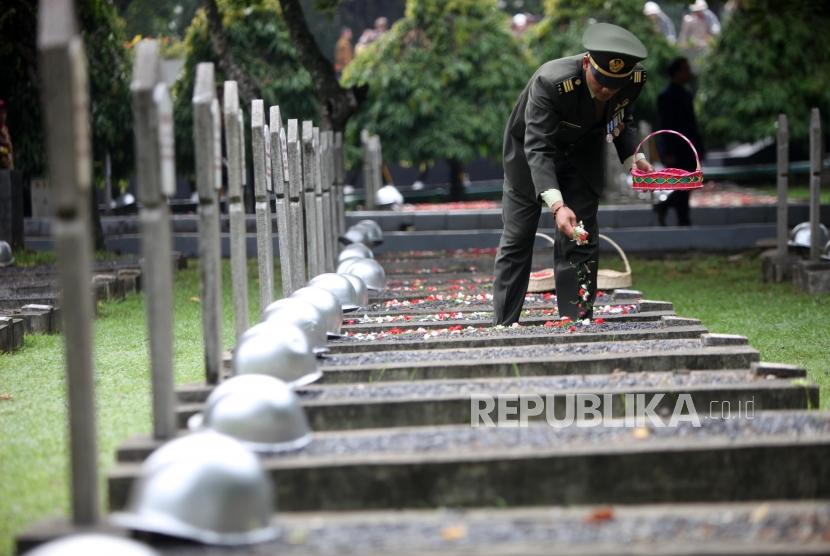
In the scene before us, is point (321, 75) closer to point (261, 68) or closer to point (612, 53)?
point (261, 68)

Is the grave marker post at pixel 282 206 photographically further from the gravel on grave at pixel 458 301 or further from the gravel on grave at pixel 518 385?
the gravel on grave at pixel 518 385

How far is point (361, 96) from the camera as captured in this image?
1644 cm

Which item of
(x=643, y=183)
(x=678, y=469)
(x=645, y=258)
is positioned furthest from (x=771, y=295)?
(x=678, y=469)

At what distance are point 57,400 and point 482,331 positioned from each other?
2.62 m

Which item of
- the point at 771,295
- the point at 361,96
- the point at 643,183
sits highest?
the point at 361,96

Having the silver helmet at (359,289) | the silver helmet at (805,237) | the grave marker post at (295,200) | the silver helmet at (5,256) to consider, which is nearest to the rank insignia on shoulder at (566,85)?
the grave marker post at (295,200)

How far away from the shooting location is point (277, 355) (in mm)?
6223

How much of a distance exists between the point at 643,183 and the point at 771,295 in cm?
396

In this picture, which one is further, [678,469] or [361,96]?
[361,96]

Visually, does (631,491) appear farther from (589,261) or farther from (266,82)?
(266,82)

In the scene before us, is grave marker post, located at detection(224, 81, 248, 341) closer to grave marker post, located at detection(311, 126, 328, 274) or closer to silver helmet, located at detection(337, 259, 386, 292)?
grave marker post, located at detection(311, 126, 328, 274)

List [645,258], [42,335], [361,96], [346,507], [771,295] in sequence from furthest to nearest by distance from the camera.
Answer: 1. [645,258]
2. [361,96]
3. [771,295]
4. [42,335]
5. [346,507]

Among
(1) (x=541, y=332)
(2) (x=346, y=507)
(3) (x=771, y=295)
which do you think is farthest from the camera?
(3) (x=771, y=295)

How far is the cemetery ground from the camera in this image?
5848 millimetres
